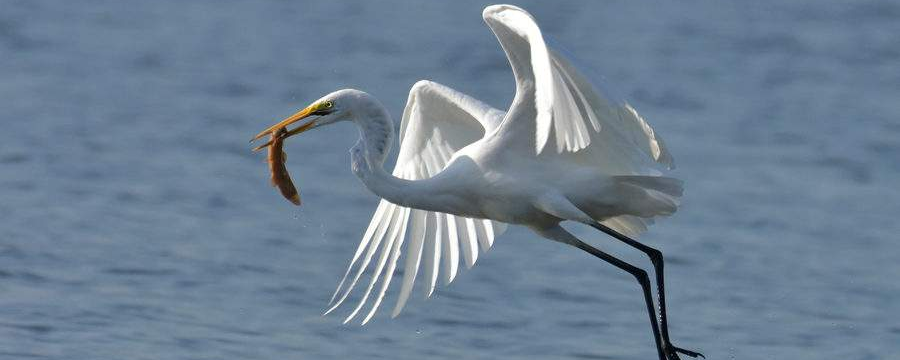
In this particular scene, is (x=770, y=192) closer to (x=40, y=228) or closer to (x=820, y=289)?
(x=820, y=289)

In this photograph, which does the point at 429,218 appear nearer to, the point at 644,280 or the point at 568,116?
the point at 644,280

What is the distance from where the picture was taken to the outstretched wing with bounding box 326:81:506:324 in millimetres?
9031

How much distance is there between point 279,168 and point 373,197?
3.50m

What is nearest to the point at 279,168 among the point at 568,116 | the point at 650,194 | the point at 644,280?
the point at 568,116

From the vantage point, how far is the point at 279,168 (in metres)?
8.19

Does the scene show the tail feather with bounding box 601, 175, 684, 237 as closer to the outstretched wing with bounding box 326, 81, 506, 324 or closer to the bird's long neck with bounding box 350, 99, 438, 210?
the outstretched wing with bounding box 326, 81, 506, 324

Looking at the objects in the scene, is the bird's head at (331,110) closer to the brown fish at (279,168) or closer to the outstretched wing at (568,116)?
the brown fish at (279,168)

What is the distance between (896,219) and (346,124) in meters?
4.13

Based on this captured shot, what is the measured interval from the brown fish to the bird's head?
0.03 metres

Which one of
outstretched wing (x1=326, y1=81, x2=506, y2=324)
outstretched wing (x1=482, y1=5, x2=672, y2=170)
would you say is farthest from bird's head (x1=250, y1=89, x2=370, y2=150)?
outstretched wing (x1=326, y1=81, x2=506, y2=324)

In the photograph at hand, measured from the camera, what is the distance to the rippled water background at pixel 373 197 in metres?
9.63

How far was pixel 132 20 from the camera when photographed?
1667cm

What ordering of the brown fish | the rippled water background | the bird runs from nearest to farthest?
the bird → the brown fish → the rippled water background

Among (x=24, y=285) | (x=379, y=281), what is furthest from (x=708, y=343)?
(x=24, y=285)
